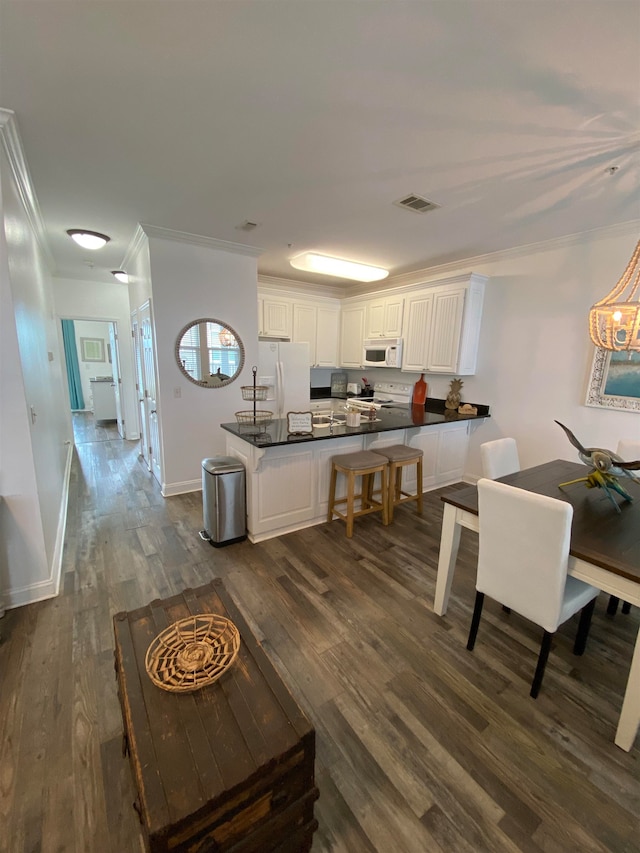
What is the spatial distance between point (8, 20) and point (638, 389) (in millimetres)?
4519

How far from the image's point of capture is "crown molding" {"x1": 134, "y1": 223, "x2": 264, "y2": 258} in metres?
3.31

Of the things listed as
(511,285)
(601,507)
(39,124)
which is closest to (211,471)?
(39,124)

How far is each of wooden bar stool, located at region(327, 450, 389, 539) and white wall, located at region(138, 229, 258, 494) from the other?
5.52ft

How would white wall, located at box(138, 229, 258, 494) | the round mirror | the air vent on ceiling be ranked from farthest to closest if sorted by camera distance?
the round mirror
white wall, located at box(138, 229, 258, 494)
the air vent on ceiling

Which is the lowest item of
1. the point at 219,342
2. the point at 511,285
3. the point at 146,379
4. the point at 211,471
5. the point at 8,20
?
the point at 211,471

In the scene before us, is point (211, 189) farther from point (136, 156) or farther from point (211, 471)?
point (211, 471)

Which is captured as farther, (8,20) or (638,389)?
(638,389)

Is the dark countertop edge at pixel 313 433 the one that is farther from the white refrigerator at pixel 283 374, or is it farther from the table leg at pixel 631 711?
the table leg at pixel 631 711

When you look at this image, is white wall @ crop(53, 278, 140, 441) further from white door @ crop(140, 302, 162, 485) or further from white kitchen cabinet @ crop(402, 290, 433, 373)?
white kitchen cabinet @ crop(402, 290, 433, 373)

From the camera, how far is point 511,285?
12.5 ft

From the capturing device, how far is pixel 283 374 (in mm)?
4328

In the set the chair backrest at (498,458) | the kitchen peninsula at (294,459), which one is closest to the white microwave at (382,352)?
the kitchen peninsula at (294,459)

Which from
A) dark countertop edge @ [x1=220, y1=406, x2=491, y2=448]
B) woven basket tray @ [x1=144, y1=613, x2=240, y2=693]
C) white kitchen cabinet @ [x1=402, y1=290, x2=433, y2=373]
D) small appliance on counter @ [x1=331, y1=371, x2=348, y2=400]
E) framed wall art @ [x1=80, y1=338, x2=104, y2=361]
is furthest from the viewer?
framed wall art @ [x1=80, y1=338, x2=104, y2=361]

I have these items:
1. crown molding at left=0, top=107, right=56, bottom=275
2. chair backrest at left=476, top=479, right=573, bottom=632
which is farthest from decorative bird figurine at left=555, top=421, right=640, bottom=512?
crown molding at left=0, top=107, right=56, bottom=275
